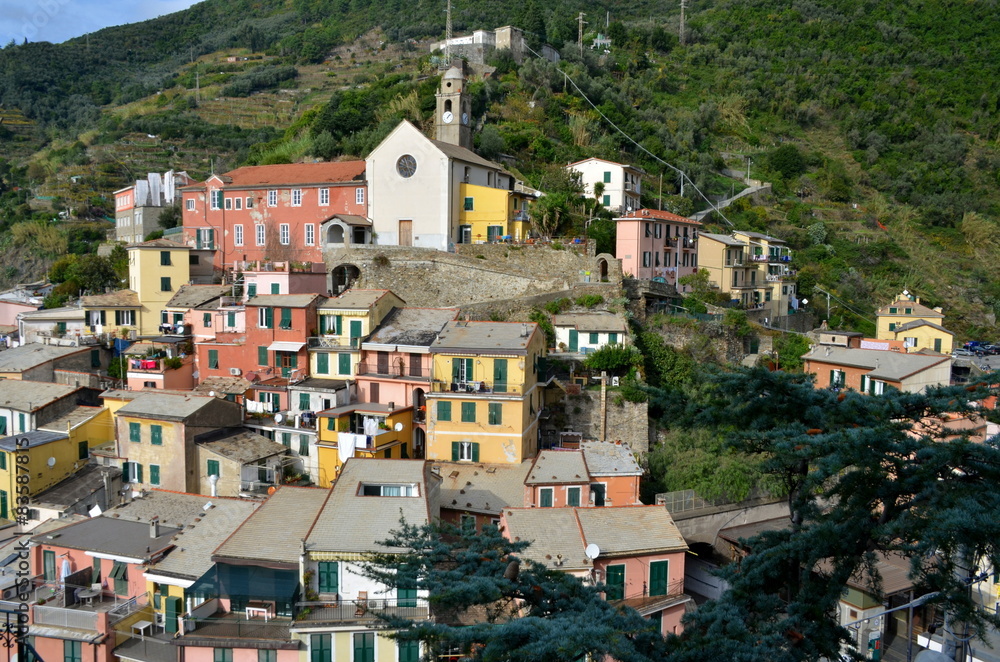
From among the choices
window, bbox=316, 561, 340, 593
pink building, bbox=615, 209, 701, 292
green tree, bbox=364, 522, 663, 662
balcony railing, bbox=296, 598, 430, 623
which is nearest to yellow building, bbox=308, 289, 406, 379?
window, bbox=316, 561, 340, 593

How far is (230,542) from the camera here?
60.8ft

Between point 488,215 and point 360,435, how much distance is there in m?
16.6

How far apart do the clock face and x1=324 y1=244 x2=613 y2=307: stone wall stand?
14.9 ft

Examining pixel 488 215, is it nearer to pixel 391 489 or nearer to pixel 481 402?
pixel 481 402

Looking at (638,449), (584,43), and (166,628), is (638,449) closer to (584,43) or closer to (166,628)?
(166,628)

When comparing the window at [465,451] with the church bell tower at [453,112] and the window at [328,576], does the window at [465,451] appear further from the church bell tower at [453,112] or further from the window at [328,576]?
the church bell tower at [453,112]

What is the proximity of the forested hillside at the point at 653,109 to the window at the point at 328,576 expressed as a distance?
2473 cm

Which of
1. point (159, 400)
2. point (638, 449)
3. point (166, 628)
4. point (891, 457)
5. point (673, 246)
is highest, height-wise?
point (673, 246)

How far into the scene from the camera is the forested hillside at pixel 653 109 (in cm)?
5519

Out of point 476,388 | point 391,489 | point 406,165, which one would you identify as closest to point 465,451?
point 476,388

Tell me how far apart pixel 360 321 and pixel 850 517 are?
77.3 feet

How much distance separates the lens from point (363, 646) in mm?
17156

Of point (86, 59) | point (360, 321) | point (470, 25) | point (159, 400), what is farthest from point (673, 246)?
point (86, 59)

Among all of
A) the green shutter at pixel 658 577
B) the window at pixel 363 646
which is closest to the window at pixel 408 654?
the window at pixel 363 646
